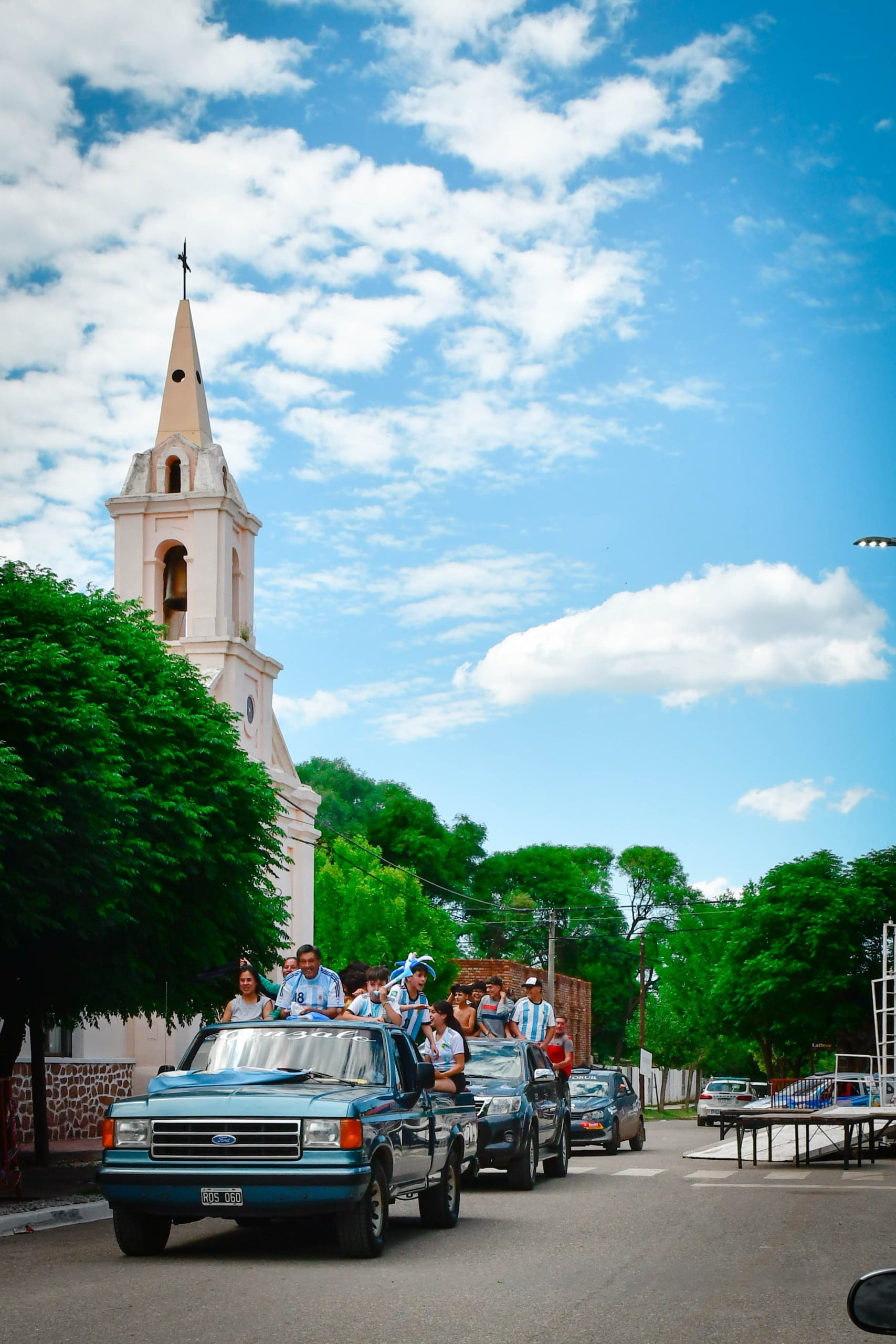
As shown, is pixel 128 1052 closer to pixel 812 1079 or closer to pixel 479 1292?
pixel 812 1079

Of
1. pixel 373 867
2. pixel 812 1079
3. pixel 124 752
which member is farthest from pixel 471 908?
pixel 124 752

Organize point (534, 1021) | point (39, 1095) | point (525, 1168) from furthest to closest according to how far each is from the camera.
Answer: point (39, 1095) → point (534, 1021) → point (525, 1168)

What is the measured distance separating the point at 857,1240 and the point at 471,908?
231 ft

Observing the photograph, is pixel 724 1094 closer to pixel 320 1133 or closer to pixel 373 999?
pixel 373 999

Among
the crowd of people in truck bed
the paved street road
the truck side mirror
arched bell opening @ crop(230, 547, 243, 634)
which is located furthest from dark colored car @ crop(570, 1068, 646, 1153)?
arched bell opening @ crop(230, 547, 243, 634)

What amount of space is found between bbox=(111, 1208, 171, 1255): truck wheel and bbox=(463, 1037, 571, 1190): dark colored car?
516cm

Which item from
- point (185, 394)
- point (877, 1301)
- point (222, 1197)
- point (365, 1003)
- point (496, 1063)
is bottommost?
point (222, 1197)

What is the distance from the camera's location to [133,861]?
59.7 feet

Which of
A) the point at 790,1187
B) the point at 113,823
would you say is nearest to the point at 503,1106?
the point at 790,1187

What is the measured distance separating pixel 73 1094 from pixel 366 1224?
23.5m

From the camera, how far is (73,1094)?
3259 centimetres

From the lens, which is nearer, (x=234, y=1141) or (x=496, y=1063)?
(x=234, y=1141)

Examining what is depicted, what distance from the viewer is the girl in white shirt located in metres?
14.9

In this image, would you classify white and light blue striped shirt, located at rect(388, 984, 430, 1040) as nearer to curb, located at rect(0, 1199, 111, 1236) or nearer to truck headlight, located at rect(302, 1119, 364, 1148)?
curb, located at rect(0, 1199, 111, 1236)
